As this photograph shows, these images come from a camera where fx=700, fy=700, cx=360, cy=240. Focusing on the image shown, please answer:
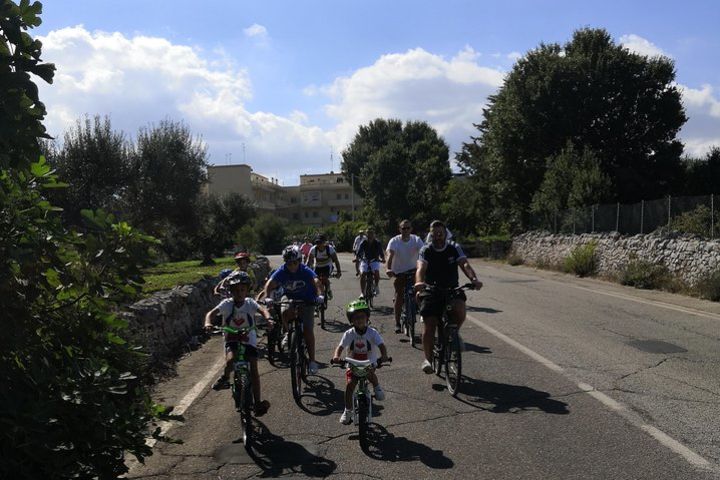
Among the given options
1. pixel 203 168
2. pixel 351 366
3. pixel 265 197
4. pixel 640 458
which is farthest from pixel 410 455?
pixel 265 197

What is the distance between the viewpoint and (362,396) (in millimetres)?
6316

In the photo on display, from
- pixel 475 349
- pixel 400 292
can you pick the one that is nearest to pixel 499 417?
pixel 475 349

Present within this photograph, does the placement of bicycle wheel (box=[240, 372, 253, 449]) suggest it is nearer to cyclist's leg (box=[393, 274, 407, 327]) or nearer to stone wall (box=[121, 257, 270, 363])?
stone wall (box=[121, 257, 270, 363])

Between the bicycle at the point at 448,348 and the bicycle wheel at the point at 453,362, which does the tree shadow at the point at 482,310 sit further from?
the bicycle wheel at the point at 453,362

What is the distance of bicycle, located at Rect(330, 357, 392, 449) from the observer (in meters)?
6.20

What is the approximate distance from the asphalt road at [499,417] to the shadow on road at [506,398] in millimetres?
20

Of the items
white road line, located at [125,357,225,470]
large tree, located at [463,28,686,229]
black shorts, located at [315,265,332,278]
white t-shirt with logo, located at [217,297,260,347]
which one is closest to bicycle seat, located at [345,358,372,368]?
white t-shirt with logo, located at [217,297,260,347]

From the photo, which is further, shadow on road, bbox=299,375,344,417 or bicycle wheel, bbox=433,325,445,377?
bicycle wheel, bbox=433,325,445,377

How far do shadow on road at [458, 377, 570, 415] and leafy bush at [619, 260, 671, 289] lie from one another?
562 inches

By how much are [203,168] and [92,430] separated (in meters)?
31.1

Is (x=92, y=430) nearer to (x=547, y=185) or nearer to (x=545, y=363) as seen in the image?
(x=545, y=363)

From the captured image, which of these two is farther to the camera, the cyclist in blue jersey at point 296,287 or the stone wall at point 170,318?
the stone wall at point 170,318

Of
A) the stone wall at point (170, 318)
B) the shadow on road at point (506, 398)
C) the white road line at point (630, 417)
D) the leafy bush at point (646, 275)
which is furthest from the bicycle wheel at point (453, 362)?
the leafy bush at point (646, 275)

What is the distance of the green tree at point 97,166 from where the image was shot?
28.8 meters
